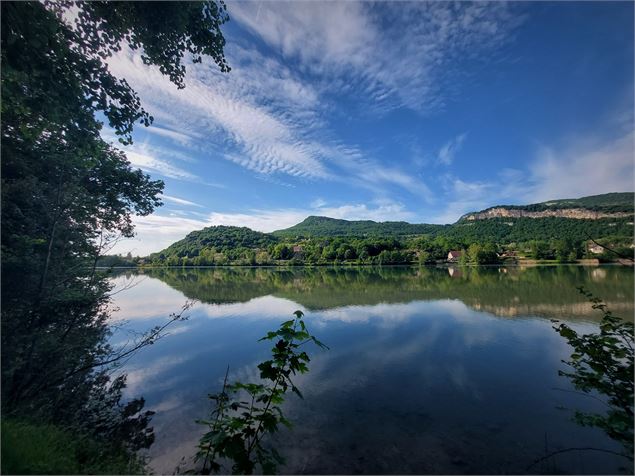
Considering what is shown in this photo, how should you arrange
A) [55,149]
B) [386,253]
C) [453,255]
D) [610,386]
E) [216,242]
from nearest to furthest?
1. [610,386]
2. [55,149]
3. [386,253]
4. [453,255]
5. [216,242]

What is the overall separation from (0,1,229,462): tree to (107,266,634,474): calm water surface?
1676mm

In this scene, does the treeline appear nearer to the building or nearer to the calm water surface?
the building

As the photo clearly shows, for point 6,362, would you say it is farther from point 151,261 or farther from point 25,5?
point 151,261

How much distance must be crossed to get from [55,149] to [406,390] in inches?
462

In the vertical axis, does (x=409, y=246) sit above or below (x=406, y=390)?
above

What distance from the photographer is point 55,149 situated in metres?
6.64

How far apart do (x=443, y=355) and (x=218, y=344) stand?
11139 mm

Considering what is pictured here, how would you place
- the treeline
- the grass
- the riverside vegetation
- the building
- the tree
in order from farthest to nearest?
the building < the riverside vegetation < the treeline < the tree < the grass

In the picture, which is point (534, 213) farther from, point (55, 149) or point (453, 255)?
point (55, 149)

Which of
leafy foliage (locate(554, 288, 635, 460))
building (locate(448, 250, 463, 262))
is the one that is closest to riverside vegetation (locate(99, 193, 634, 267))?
building (locate(448, 250, 463, 262))

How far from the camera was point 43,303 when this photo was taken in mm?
5633

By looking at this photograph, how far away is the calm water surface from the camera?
5.99 metres

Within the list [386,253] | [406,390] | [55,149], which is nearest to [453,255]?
[386,253]

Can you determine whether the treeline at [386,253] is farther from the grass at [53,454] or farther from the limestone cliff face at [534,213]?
the grass at [53,454]
